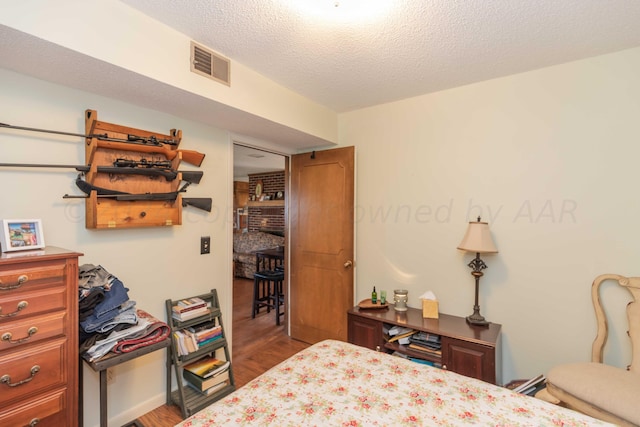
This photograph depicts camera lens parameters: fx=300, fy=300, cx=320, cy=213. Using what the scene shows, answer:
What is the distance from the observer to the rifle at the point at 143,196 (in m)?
1.73

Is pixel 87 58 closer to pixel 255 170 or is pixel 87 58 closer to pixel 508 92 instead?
pixel 508 92

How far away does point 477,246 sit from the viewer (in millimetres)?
2152

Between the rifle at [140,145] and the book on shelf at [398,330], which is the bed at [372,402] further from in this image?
the rifle at [140,145]

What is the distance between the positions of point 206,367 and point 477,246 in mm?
2193

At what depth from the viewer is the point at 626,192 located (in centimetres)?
188

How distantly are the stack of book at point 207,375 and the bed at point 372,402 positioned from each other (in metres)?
1.06

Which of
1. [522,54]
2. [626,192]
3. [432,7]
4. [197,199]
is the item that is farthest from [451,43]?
[197,199]

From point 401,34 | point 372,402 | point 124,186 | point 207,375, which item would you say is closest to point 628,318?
point 372,402

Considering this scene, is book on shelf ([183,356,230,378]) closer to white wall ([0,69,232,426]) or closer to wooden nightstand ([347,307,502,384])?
white wall ([0,69,232,426])

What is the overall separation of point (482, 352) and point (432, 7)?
2.05 metres

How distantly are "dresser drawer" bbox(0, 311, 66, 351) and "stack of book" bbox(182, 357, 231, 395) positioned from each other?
110cm

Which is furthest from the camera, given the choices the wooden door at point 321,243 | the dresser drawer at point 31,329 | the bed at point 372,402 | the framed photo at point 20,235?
the wooden door at point 321,243

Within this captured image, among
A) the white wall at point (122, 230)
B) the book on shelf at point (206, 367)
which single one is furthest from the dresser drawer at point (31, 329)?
the book on shelf at point (206, 367)

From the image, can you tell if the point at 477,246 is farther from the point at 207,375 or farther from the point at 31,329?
the point at 31,329
